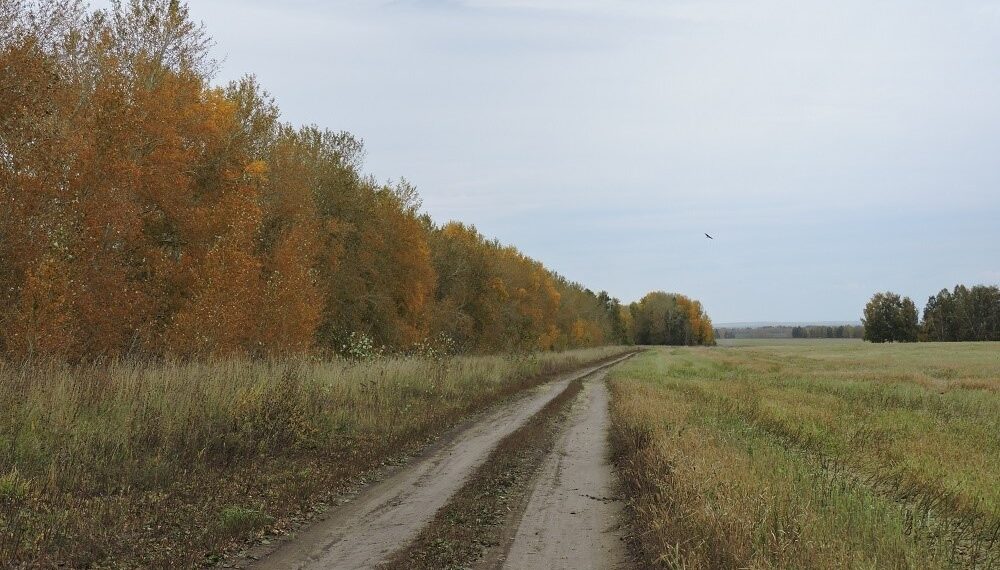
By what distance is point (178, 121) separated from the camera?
21156 millimetres

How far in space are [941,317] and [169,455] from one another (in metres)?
136

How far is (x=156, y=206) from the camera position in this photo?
2102 centimetres

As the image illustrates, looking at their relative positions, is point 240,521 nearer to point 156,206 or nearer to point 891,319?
point 156,206

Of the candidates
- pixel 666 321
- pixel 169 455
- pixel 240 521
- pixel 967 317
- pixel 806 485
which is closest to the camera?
pixel 240 521

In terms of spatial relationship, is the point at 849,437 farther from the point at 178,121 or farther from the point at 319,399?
the point at 178,121

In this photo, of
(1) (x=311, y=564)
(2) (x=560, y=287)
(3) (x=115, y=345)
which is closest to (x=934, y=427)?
(1) (x=311, y=564)

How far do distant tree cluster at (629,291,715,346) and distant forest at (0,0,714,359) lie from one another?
13120cm

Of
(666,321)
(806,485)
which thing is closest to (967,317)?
(666,321)

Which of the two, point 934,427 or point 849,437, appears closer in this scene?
point 849,437

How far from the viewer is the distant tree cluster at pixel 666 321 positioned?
161m

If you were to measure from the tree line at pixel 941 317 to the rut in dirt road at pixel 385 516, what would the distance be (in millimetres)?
129402

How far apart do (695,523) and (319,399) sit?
32.8 ft

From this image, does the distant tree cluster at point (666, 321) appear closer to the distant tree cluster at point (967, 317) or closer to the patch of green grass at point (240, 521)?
Answer: the distant tree cluster at point (967, 317)

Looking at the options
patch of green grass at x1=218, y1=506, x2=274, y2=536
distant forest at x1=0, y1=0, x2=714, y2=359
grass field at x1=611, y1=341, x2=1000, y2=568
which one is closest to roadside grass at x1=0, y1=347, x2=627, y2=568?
patch of green grass at x1=218, y1=506, x2=274, y2=536
